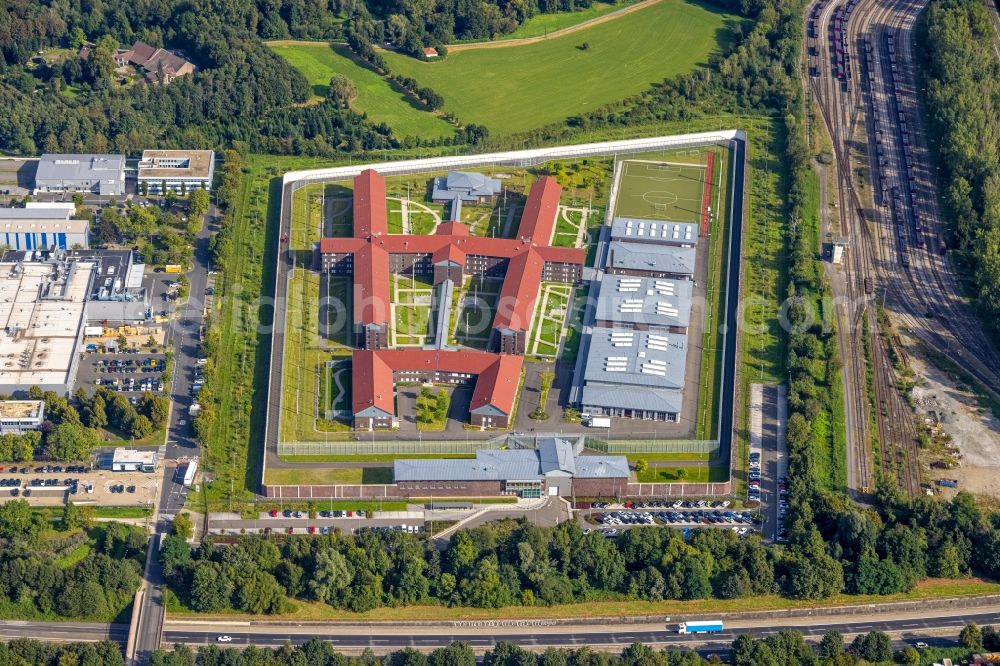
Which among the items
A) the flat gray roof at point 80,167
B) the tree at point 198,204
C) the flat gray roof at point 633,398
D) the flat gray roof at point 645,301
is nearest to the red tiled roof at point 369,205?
the tree at point 198,204

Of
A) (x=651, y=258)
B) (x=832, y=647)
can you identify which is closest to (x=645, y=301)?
(x=651, y=258)

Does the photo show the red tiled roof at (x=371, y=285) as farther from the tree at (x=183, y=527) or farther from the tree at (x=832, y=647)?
the tree at (x=832, y=647)

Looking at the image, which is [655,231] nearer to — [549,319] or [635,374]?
[549,319]

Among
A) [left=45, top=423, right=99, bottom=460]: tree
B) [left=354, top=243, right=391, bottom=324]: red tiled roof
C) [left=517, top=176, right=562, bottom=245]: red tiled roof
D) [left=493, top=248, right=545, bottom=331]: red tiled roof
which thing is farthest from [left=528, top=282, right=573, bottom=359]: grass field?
[left=45, top=423, right=99, bottom=460]: tree

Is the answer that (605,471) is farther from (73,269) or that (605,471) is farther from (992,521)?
(73,269)

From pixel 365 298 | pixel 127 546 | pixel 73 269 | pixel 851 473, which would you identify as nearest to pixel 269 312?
pixel 365 298
